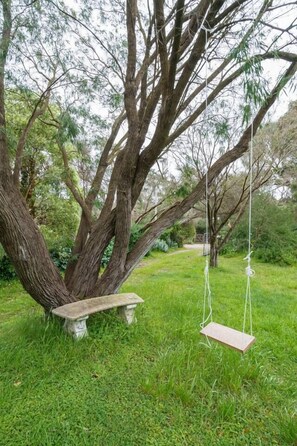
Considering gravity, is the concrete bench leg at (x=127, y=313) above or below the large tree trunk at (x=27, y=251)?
below

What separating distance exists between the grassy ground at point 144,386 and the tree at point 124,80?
522 millimetres

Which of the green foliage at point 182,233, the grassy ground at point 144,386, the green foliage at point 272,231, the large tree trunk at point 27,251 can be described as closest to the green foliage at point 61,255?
the grassy ground at point 144,386

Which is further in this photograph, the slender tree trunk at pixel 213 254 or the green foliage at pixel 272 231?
the green foliage at pixel 272 231

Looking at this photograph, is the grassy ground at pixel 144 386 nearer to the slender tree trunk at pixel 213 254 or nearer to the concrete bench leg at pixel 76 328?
the concrete bench leg at pixel 76 328

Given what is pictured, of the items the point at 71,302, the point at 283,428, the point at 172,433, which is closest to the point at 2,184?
the point at 71,302

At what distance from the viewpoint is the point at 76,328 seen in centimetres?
209

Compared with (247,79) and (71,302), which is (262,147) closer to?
(247,79)

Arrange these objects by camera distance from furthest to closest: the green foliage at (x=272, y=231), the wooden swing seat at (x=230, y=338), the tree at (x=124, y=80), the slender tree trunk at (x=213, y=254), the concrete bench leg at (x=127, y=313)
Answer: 1. the green foliage at (x=272, y=231)
2. the slender tree trunk at (x=213, y=254)
3. the concrete bench leg at (x=127, y=313)
4. the tree at (x=124, y=80)
5. the wooden swing seat at (x=230, y=338)

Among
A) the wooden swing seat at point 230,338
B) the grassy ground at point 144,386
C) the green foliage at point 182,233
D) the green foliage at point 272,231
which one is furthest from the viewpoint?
the green foliage at point 182,233

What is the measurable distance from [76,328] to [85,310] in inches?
7.4

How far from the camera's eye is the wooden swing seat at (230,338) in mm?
1509

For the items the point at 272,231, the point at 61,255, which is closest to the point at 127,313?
the point at 61,255

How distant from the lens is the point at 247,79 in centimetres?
123

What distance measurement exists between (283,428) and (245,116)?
2.03 m
